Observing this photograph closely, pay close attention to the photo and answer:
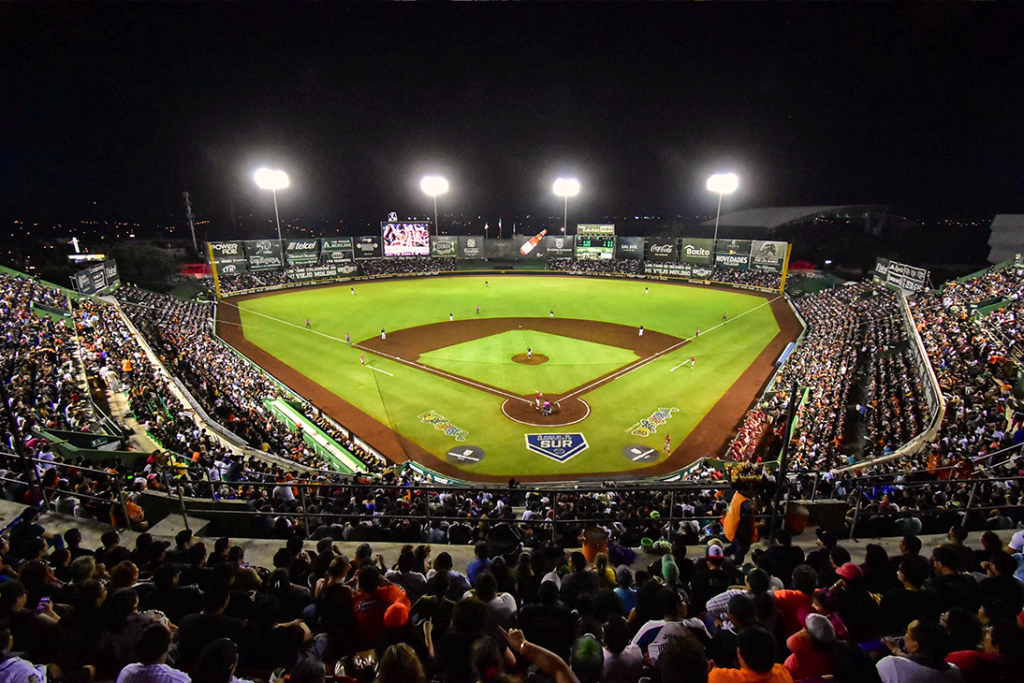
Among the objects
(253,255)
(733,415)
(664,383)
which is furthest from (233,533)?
(253,255)

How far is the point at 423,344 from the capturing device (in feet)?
128

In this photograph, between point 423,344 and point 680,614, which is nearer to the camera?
point 680,614

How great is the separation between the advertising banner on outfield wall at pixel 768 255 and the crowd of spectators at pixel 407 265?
40.1 metres

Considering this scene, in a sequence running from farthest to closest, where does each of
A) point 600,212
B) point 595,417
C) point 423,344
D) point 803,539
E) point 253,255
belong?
point 600,212 < point 253,255 < point 423,344 < point 595,417 < point 803,539

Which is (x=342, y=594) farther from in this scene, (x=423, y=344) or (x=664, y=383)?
(x=423, y=344)

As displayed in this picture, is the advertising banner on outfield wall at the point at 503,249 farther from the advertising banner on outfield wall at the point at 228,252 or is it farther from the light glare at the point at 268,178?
the advertising banner on outfield wall at the point at 228,252

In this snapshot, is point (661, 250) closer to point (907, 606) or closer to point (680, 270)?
point (680, 270)

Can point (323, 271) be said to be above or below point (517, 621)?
below

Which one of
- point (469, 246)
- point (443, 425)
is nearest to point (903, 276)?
point (443, 425)

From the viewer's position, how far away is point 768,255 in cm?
6128

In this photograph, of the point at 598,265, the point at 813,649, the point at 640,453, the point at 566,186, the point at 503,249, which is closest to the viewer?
the point at 813,649

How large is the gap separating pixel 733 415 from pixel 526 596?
921 inches

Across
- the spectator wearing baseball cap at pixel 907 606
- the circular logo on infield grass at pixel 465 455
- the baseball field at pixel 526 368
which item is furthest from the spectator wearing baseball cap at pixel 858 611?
the circular logo on infield grass at pixel 465 455

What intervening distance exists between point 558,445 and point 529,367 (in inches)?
415
